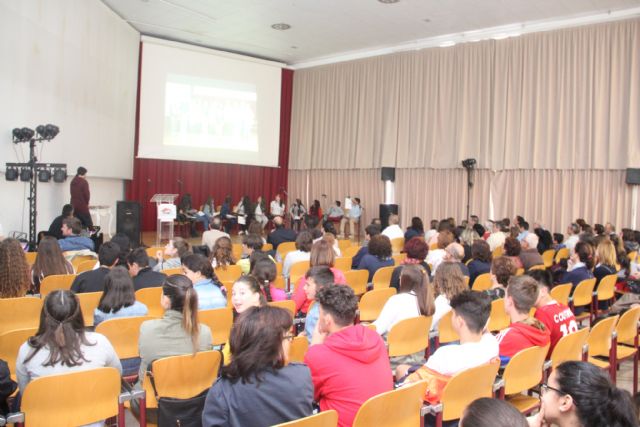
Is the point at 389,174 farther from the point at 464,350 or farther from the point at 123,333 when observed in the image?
the point at 464,350

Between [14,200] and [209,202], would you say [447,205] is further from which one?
[14,200]

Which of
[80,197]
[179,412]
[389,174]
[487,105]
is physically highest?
[487,105]

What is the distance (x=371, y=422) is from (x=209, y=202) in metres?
14.7

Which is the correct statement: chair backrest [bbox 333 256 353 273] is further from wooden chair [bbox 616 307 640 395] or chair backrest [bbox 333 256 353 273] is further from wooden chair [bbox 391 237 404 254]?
wooden chair [bbox 616 307 640 395]

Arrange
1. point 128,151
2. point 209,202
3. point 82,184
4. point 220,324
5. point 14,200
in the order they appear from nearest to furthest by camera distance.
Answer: point 220,324
point 14,200
point 82,184
point 128,151
point 209,202

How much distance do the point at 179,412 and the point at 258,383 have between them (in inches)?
29.9

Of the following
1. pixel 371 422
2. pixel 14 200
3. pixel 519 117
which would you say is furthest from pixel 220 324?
pixel 519 117

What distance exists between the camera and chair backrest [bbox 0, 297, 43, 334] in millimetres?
3895

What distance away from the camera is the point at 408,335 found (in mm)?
3924

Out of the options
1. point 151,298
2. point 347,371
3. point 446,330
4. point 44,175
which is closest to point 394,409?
point 347,371

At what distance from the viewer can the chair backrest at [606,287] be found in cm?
576

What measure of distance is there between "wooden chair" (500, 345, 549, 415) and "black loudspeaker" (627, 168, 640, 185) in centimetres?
1064

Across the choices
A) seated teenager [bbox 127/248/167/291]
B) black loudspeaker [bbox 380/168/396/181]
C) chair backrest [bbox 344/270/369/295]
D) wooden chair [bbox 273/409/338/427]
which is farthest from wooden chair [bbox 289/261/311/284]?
black loudspeaker [bbox 380/168/396/181]

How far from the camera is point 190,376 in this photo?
9.17 feet
